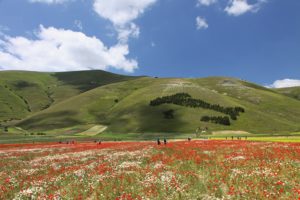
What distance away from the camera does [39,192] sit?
15727 mm

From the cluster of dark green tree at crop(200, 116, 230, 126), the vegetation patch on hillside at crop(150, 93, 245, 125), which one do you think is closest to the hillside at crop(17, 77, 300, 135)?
the cluster of dark green tree at crop(200, 116, 230, 126)

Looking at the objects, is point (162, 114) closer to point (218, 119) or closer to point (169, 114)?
point (169, 114)

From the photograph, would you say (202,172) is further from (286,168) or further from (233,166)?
(286,168)

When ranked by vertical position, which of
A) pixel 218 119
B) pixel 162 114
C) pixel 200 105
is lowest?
pixel 218 119

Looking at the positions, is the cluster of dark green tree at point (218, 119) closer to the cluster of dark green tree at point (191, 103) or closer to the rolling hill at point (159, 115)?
the rolling hill at point (159, 115)

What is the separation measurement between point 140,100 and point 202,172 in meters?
150

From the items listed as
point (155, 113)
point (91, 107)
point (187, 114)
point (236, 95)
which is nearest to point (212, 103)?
point (187, 114)

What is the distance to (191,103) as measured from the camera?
499 feet

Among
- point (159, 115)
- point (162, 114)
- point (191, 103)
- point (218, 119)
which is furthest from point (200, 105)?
point (159, 115)

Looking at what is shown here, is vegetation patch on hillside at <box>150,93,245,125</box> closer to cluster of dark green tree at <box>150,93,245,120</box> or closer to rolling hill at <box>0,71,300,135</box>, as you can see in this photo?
cluster of dark green tree at <box>150,93,245,120</box>

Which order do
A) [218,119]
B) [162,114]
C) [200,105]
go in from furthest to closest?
[200,105] → [162,114] → [218,119]

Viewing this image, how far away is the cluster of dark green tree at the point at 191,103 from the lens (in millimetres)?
140375

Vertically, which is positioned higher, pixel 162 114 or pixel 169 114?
pixel 162 114

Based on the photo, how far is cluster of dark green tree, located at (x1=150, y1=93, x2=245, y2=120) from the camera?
140m
